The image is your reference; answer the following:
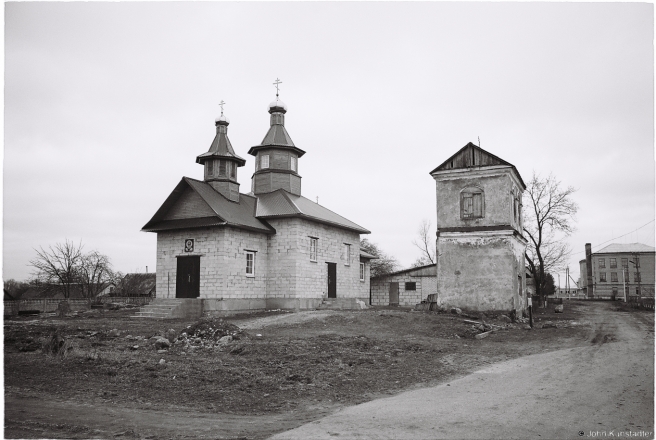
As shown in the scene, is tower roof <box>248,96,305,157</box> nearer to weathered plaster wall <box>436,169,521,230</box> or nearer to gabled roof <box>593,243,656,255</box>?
weathered plaster wall <box>436,169,521,230</box>

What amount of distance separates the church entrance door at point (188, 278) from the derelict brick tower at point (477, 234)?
10574mm

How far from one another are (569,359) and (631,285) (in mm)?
66814

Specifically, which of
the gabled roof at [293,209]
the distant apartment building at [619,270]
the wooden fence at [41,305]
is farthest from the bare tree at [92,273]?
the distant apartment building at [619,270]

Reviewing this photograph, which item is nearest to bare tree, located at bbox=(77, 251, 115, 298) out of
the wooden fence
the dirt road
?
the wooden fence

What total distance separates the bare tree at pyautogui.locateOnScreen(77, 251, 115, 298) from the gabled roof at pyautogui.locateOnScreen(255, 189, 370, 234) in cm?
1898

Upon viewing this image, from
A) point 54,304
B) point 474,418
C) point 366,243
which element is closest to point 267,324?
point 474,418

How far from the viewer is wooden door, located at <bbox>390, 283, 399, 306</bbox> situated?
37.2 meters

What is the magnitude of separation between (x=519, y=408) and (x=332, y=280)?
1998 centimetres

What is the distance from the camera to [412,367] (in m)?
11.4

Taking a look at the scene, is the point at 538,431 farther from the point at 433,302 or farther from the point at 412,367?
the point at 433,302

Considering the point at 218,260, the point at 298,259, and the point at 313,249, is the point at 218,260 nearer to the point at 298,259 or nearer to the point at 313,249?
the point at 298,259

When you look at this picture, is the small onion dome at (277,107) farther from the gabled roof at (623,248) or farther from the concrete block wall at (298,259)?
the gabled roof at (623,248)

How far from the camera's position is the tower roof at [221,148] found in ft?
88.2

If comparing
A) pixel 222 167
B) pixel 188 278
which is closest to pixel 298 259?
pixel 188 278
